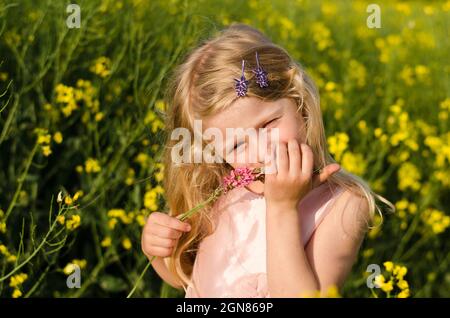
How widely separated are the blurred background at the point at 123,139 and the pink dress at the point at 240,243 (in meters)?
0.39

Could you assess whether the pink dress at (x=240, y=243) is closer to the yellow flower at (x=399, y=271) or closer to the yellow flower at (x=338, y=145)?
the yellow flower at (x=399, y=271)

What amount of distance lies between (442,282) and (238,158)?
59.2 inches

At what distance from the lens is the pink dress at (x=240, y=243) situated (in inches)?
59.4

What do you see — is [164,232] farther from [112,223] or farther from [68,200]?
[112,223]

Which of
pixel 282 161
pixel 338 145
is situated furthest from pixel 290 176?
pixel 338 145

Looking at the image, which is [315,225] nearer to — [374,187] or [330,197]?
[330,197]

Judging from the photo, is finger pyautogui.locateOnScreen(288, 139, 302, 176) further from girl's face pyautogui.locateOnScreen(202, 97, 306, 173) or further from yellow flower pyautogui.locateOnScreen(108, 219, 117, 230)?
yellow flower pyautogui.locateOnScreen(108, 219, 117, 230)

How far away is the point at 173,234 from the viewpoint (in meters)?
1.51

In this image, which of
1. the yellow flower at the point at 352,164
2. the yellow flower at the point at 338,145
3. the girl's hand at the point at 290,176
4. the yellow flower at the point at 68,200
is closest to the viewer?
the girl's hand at the point at 290,176

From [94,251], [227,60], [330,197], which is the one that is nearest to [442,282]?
[94,251]

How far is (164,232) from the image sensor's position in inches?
59.5

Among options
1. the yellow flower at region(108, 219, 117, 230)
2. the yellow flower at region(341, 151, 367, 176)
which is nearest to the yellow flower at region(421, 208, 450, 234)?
the yellow flower at region(341, 151, 367, 176)

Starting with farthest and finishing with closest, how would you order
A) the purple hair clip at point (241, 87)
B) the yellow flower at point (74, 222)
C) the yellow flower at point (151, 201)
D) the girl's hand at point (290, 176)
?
the yellow flower at point (151, 201) < the yellow flower at point (74, 222) < the purple hair clip at point (241, 87) < the girl's hand at point (290, 176)

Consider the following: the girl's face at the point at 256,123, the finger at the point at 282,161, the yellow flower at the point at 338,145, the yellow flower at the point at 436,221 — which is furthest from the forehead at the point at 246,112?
the yellow flower at the point at 436,221
